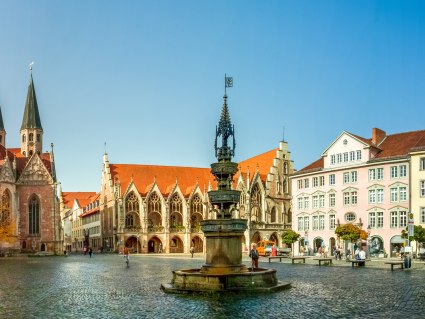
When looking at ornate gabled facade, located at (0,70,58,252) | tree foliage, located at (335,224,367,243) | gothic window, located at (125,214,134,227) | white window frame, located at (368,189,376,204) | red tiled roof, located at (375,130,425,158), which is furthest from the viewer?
gothic window, located at (125,214,134,227)

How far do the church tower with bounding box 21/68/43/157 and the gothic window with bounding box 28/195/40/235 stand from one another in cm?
1815

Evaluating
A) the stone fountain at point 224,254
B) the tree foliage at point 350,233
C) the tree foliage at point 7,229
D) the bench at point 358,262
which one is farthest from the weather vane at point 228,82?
the tree foliage at point 7,229

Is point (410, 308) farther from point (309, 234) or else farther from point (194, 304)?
point (309, 234)

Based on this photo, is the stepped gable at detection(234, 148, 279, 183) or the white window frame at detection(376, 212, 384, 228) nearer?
the white window frame at detection(376, 212, 384, 228)

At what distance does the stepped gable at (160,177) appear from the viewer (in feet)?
316

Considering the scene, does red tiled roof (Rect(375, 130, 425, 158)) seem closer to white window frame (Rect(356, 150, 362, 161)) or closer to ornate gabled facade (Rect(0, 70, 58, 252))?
white window frame (Rect(356, 150, 362, 161))

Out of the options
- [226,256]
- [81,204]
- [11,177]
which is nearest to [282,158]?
[11,177]

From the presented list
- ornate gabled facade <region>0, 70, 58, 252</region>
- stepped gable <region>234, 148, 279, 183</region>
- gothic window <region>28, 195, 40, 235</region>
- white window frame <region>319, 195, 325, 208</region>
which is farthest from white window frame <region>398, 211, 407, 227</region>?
gothic window <region>28, 195, 40, 235</region>

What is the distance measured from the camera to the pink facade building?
196 feet

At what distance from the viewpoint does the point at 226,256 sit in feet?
A: 77.2

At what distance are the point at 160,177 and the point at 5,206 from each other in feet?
91.8

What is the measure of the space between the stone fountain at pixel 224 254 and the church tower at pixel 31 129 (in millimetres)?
81591

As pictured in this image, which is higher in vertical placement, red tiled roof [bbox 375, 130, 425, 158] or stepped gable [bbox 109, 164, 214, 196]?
red tiled roof [bbox 375, 130, 425, 158]

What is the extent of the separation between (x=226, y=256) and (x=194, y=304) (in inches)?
231
